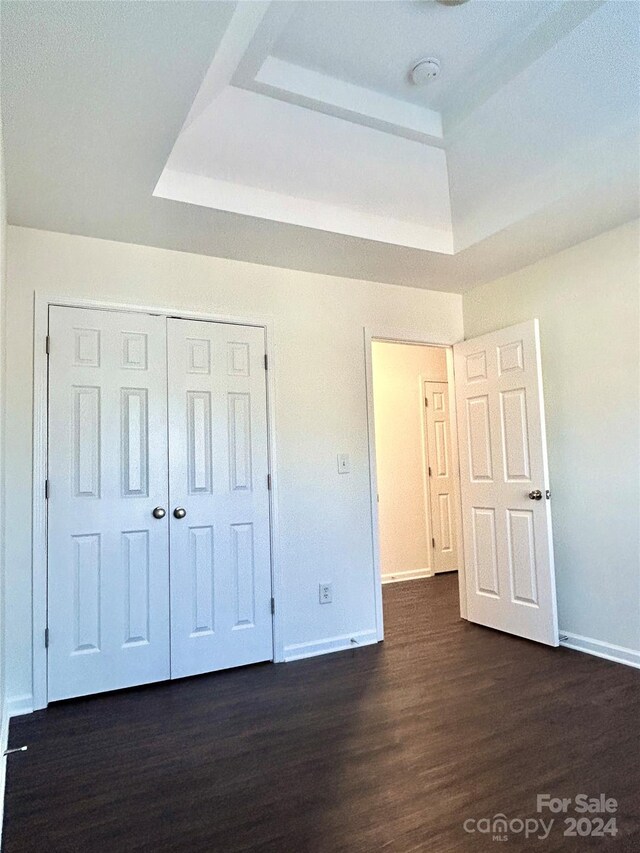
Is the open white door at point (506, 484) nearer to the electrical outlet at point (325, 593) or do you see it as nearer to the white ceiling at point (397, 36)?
the electrical outlet at point (325, 593)

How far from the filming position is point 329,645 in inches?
127

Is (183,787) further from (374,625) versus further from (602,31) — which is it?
(602,31)

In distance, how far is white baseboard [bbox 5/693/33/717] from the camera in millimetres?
2469

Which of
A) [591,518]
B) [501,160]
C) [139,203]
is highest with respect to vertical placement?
[501,160]

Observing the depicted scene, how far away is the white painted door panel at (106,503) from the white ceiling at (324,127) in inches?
25.0

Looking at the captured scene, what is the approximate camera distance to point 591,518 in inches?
121

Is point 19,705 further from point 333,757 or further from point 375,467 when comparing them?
point 375,467

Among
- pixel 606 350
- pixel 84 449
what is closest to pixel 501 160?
pixel 606 350

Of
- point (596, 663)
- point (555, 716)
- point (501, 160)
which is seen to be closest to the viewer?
point (555, 716)

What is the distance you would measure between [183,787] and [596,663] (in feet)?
7.43

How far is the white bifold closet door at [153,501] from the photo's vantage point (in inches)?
Result: 105

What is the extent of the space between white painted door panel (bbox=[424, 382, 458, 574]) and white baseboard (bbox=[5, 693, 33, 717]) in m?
3.89

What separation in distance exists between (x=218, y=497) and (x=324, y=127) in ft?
6.53

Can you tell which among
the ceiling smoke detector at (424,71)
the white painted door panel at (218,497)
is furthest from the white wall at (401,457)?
the ceiling smoke detector at (424,71)
